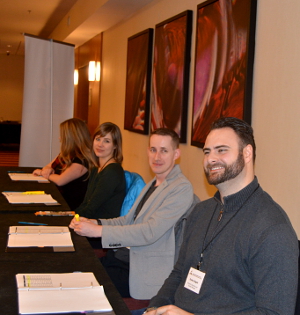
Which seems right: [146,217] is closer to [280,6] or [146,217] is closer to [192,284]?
[192,284]

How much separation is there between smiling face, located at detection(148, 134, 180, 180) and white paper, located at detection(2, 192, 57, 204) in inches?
36.8

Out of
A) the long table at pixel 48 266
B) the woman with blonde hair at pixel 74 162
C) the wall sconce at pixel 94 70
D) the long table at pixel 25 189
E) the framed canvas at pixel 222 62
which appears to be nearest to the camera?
the long table at pixel 48 266

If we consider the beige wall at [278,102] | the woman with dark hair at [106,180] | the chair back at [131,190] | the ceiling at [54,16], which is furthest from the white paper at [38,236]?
the ceiling at [54,16]

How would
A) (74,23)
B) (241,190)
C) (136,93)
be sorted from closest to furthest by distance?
(241,190) → (136,93) → (74,23)

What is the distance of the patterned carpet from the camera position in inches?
469

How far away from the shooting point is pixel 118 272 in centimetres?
260

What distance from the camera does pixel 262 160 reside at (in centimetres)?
298

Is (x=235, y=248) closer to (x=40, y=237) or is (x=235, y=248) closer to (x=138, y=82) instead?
(x=40, y=237)

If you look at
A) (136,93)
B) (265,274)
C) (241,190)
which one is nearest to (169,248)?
(241,190)

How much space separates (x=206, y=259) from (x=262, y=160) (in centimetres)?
145

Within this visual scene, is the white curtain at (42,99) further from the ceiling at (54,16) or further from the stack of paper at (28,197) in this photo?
the stack of paper at (28,197)

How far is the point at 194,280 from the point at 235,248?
0.76 feet

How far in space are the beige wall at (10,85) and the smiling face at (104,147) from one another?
15.5m

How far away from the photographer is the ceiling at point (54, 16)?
591 centimetres
